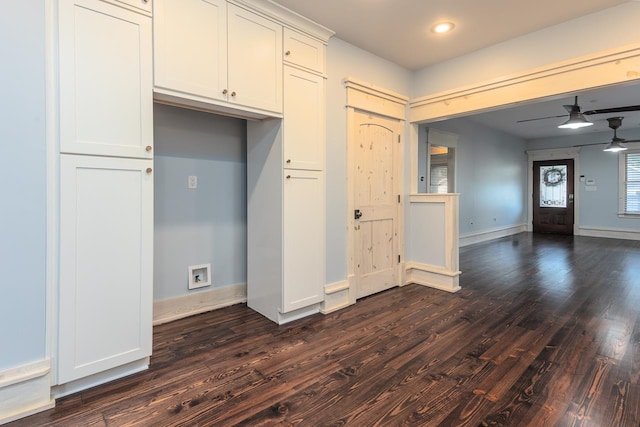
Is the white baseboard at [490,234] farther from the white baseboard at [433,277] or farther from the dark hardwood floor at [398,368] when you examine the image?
the dark hardwood floor at [398,368]

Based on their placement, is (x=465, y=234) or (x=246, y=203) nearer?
(x=246, y=203)

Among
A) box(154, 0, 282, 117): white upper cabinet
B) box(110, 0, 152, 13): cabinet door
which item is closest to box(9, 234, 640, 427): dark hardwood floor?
box(154, 0, 282, 117): white upper cabinet

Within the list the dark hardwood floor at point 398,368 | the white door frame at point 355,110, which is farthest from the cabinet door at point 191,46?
the dark hardwood floor at point 398,368

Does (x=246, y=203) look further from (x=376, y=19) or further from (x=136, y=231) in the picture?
(x=376, y=19)

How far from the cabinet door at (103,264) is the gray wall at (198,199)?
2.60ft

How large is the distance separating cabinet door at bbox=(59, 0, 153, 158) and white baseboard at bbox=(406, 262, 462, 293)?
3246 millimetres

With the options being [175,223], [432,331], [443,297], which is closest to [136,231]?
[175,223]

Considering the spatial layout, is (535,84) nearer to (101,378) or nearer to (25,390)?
(101,378)

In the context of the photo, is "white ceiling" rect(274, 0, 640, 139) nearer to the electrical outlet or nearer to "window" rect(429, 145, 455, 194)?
the electrical outlet

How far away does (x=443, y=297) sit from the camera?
354 cm

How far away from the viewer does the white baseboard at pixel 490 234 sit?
684 centimetres

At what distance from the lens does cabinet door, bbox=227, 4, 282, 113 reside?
2373 millimetres

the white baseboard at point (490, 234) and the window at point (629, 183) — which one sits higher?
the window at point (629, 183)

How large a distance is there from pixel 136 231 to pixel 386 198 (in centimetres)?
262
